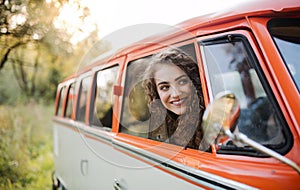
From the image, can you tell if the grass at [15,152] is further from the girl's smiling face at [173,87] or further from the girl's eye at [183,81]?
the girl's eye at [183,81]

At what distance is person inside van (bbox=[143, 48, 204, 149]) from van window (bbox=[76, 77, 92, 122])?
1.77m

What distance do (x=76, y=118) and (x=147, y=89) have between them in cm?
228

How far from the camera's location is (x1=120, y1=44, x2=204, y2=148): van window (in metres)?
1.98

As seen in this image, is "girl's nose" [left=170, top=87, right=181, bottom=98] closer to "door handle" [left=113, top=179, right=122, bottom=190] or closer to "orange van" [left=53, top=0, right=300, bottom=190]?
"orange van" [left=53, top=0, right=300, bottom=190]

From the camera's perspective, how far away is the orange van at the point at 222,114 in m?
1.25

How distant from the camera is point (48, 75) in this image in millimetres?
7379

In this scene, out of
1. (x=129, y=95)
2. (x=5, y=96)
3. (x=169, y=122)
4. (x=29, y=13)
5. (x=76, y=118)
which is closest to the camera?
(x=169, y=122)

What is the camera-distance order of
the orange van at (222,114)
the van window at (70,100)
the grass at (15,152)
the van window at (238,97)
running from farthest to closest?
1. the van window at (70,100)
2. the grass at (15,152)
3. the van window at (238,97)
4. the orange van at (222,114)

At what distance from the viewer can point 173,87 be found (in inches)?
81.7

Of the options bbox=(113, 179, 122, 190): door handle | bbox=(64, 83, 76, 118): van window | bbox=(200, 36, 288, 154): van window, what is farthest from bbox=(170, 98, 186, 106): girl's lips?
bbox=(64, 83, 76, 118): van window

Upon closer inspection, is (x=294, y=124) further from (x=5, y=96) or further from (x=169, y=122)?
(x=5, y=96)

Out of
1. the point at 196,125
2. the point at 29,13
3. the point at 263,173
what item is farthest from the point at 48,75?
the point at 263,173

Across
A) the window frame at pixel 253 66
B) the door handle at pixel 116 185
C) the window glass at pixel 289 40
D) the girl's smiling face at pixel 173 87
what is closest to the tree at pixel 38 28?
the girl's smiling face at pixel 173 87

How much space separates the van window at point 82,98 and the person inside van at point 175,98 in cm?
177
